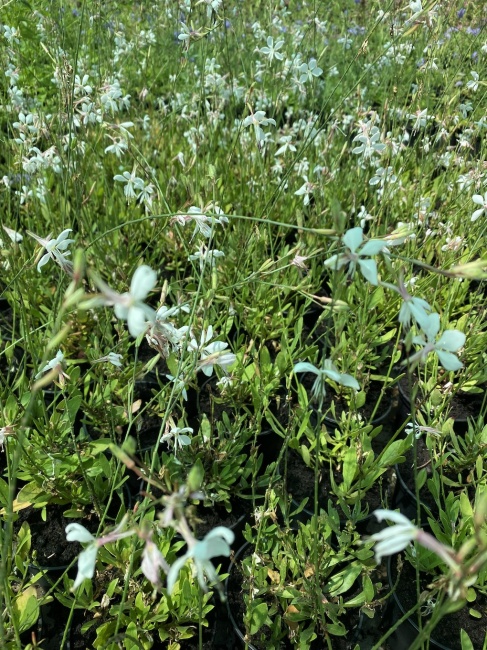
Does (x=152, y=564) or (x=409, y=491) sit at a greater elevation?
(x=152, y=564)

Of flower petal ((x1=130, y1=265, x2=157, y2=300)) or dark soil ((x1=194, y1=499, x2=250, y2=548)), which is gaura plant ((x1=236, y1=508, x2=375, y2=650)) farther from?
flower petal ((x1=130, y1=265, x2=157, y2=300))

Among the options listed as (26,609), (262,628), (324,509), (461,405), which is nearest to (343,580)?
(262,628)

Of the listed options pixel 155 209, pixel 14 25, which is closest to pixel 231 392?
pixel 155 209

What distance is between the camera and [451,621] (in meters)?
1.49

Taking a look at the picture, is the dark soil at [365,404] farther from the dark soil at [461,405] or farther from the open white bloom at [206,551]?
the open white bloom at [206,551]

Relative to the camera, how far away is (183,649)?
1.43 metres

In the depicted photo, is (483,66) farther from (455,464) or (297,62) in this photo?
(455,464)

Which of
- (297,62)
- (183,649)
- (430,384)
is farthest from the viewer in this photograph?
(297,62)

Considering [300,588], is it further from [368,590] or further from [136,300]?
[136,300]

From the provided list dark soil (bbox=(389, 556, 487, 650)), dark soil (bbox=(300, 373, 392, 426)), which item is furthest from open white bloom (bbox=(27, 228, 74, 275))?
dark soil (bbox=(389, 556, 487, 650))

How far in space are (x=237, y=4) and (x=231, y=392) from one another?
6.55ft

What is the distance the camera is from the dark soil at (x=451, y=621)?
144cm

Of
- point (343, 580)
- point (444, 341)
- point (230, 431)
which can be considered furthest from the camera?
point (230, 431)

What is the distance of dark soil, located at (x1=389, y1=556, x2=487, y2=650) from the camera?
1.44m
